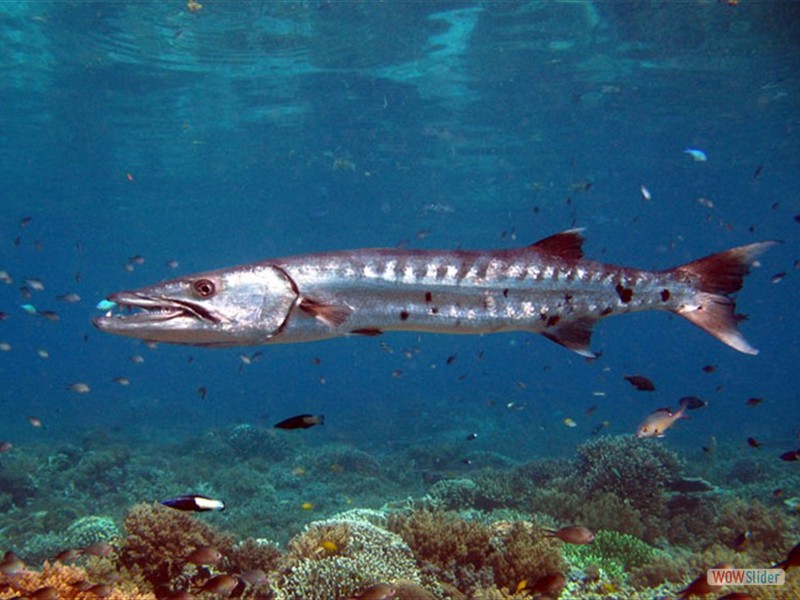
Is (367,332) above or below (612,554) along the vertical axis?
above

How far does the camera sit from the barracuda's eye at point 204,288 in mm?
3723

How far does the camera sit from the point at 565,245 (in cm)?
482

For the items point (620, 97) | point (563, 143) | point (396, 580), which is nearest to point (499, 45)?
point (620, 97)

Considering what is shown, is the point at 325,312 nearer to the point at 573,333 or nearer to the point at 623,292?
the point at 573,333

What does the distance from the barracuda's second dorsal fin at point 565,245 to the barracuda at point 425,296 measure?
0.01 meters

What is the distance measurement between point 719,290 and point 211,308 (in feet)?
13.4

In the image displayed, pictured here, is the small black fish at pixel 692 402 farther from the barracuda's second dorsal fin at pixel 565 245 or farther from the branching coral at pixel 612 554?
the barracuda's second dorsal fin at pixel 565 245

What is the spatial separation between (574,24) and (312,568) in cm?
2234

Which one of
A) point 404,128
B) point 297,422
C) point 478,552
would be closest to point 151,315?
point 297,422

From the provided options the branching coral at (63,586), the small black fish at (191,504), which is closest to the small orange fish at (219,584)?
the branching coral at (63,586)

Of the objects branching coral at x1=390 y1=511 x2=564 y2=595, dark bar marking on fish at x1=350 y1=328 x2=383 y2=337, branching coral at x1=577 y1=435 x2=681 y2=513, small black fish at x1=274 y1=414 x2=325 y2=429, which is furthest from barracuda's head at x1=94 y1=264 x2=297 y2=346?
branching coral at x1=577 y1=435 x2=681 y2=513

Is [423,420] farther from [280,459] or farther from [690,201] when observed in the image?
[690,201]

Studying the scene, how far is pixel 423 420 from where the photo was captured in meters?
31.4

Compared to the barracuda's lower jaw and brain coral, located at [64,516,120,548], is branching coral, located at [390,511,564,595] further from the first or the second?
brain coral, located at [64,516,120,548]
